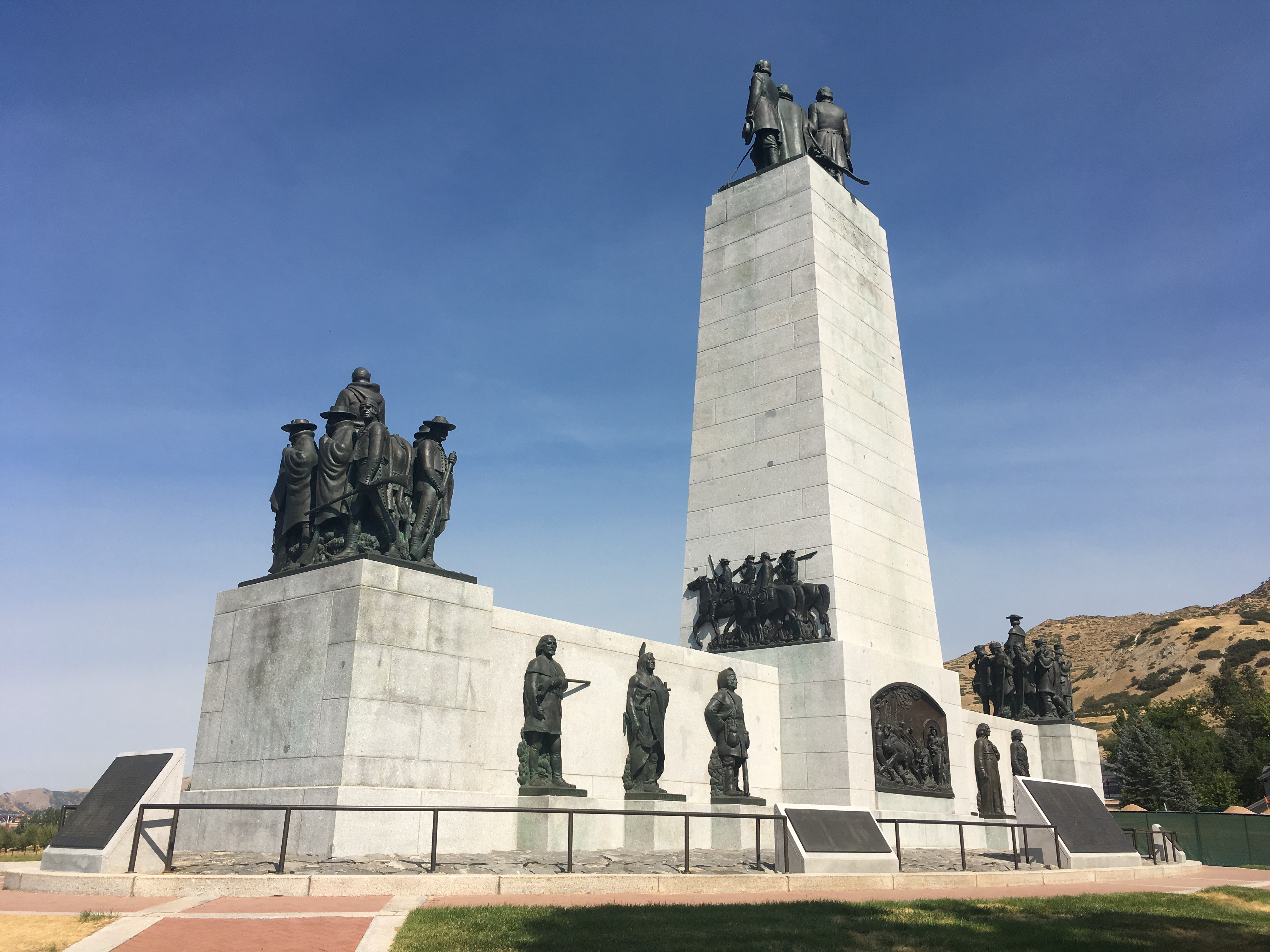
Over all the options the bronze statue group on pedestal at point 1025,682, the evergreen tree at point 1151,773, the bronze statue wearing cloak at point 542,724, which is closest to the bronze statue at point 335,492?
the bronze statue wearing cloak at point 542,724

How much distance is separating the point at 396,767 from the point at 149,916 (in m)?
5.19

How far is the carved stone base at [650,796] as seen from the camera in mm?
16844

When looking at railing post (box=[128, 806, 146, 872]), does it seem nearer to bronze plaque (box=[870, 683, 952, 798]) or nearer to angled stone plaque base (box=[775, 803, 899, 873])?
angled stone plaque base (box=[775, 803, 899, 873])

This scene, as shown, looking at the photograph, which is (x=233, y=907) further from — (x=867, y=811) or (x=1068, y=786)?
(x=1068, y=786)

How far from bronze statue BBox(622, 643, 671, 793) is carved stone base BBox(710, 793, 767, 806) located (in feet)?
4.89

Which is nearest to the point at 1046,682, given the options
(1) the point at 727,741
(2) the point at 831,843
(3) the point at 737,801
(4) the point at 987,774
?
(4) the point at 987,774

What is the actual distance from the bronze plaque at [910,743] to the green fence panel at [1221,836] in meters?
5.05

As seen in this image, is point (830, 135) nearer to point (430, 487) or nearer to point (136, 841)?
point (430, 487)

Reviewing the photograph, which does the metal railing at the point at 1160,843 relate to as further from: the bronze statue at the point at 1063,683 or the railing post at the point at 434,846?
the railing post at the point at 434,846

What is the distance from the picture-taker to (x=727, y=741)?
63.7ft

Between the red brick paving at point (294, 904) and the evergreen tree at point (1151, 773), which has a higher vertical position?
the evergreen tree at point (1151, 773)

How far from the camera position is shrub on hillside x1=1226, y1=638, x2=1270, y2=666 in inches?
3556

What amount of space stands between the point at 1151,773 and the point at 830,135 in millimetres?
45840

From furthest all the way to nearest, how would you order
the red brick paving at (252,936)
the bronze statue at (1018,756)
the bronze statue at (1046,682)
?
the bronze statue at (1046,682), the bronze statue at (1018,756), the red brick paving at (252,936)
